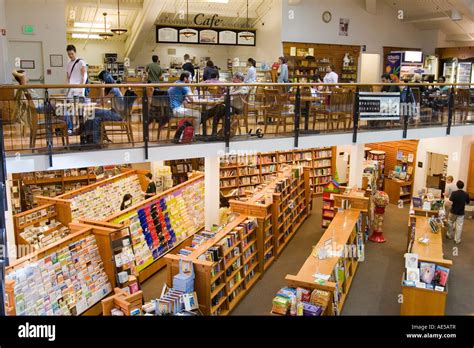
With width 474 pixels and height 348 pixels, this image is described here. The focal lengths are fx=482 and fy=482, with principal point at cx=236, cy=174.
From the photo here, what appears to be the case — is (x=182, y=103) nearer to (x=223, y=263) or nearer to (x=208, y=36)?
(x=223, y=263)

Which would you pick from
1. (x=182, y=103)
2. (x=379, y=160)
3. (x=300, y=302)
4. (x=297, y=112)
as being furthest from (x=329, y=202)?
(x=300, y=302)

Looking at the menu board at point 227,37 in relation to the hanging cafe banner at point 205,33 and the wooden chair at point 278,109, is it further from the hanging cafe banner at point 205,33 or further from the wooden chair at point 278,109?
the wooden chair at point 278,109

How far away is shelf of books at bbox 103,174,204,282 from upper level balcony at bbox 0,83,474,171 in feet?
6.53

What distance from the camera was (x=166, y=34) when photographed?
15273mm

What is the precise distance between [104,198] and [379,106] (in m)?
6.26

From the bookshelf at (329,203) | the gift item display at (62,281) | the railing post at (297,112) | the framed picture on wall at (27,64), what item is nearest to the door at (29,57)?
the framed picture on wall at (27,64)

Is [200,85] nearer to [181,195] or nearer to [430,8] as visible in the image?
[181,195]

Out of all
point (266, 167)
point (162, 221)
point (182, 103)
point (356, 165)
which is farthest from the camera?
point (266, 167)

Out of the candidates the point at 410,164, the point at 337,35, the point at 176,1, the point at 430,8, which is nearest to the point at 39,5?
the point at 176,1

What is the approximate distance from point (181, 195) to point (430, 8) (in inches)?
455

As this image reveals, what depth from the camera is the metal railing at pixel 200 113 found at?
6.67m

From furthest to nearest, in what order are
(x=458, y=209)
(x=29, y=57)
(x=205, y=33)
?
(x=205, y=33) → (x=458, y=209) → (x=29, y=57)

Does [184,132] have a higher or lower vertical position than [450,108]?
lower
